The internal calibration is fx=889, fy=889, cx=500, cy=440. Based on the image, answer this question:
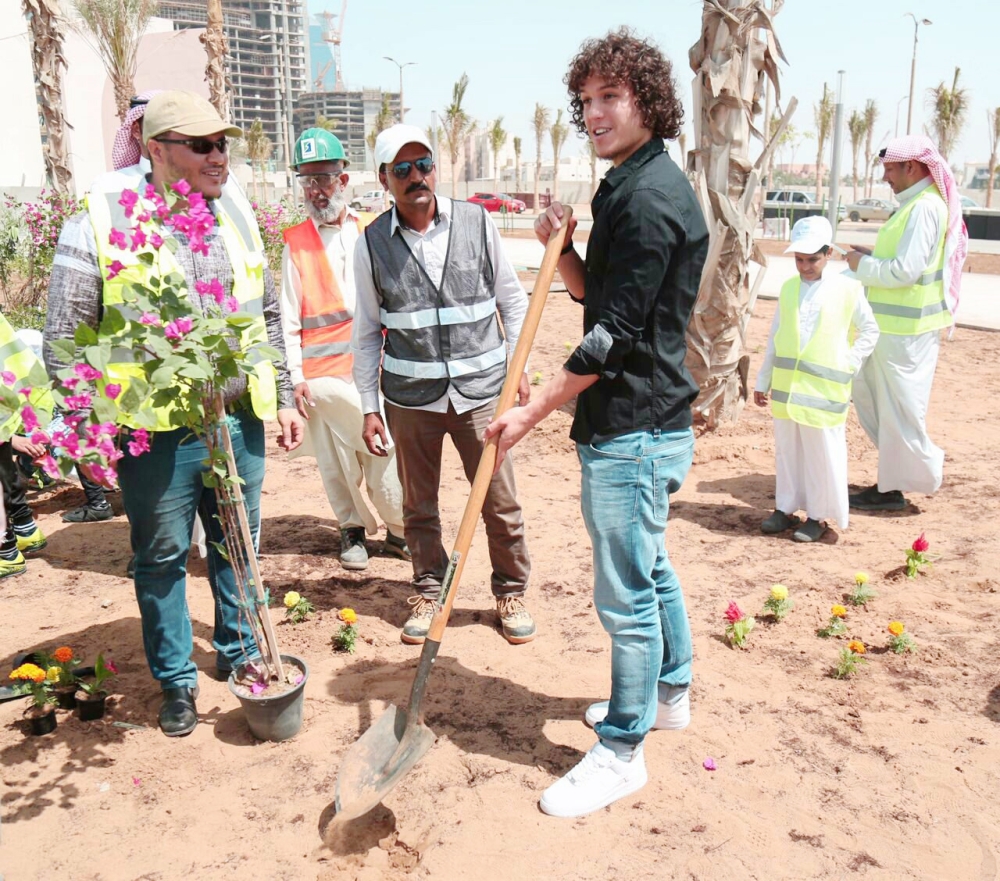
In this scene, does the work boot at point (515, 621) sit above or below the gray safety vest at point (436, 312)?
below

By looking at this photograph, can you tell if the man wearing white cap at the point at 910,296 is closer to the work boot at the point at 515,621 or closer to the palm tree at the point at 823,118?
the work boot at the point at 515,621

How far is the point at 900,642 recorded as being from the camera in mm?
3537

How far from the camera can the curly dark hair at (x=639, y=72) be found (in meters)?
2.34

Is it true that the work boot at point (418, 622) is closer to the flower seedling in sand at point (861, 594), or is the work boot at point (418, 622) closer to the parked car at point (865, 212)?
the flower seedling in sand at point (861, 594)

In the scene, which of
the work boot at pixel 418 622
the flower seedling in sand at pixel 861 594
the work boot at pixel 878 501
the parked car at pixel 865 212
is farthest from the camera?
the parked car at pixel 865 212

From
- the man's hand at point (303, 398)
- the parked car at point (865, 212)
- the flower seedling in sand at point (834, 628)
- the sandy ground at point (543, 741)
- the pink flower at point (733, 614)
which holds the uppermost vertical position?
the parked car at point (865, 212)

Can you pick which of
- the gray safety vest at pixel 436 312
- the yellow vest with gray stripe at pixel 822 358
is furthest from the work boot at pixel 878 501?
the gray safety vest at pixel 436 312

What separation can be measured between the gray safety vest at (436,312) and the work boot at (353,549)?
1.26 m

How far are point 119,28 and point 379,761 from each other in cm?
1975

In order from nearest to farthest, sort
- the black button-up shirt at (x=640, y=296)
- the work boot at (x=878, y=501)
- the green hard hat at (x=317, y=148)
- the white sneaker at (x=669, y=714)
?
1. the black button-up shirt at (x=640, y=296)
2. the white sneaker at (x=669, y=714)
3. the green hard hat at (x=317, y=148)
4. the work boot at (x=878, y=501)

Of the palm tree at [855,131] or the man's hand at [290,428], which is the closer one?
the man's hand at [290,428]

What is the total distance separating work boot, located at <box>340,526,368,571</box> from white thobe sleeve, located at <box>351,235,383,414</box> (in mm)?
1104

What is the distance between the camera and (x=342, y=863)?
2.46 metres

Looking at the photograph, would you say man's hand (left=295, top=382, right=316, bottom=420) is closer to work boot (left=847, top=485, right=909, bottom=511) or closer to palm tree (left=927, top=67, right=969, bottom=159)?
work boot (left=847, top=485, right=909, bottom=511)
